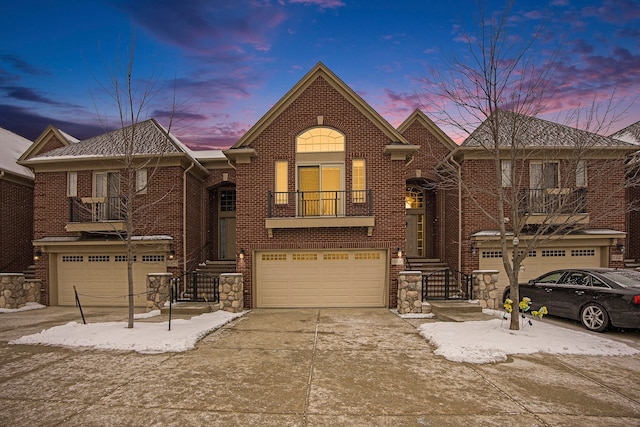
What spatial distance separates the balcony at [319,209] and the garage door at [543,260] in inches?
215

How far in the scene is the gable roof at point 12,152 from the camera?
16797mm

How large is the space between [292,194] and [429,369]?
800 cm

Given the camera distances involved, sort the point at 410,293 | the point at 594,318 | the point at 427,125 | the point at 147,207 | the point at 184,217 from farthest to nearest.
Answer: the point at 427,125 → the point at 184,217 → the point at 147,207 → the point at 410,293 → the point at 594,318

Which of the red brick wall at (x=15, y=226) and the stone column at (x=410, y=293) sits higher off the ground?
the red brick wall at (x=15, y=226)

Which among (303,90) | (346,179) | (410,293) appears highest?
(303,90)

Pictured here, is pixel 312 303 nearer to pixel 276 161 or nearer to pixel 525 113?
pixel 276 161

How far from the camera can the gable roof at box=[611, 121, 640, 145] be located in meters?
17.1

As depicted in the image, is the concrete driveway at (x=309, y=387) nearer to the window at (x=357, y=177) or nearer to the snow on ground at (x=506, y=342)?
the snow on ground at (x=506, y=342)

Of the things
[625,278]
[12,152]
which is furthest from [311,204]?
[12,152]

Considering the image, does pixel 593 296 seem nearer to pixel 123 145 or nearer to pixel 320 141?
pixel 320 141

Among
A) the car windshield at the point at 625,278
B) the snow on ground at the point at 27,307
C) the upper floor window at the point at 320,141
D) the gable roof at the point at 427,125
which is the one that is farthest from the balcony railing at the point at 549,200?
the snow on ground at the point at 27,307

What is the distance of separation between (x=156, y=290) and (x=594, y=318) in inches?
508

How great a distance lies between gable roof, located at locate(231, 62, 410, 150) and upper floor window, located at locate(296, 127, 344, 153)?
4.01 feet

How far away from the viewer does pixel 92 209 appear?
1490 cm
